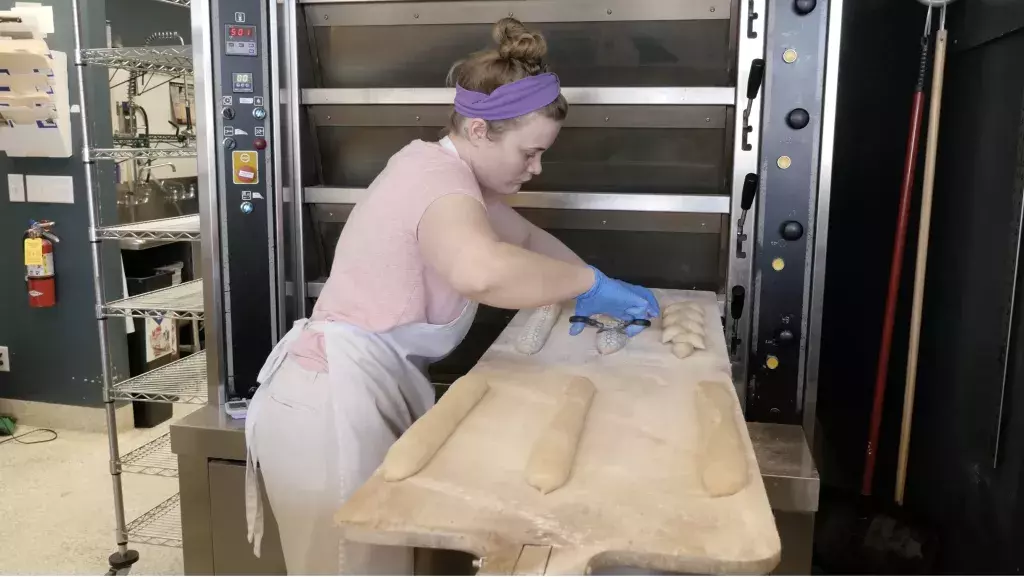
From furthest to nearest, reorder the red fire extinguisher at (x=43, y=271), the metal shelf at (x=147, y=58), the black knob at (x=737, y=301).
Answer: the red fire extinguisher at (x=43, y=271), the metal shelf at (x=147, y=58), the black knob at (x=737, y=301)

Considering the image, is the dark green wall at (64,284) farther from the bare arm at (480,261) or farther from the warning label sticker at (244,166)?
the bare arm at (480,261)

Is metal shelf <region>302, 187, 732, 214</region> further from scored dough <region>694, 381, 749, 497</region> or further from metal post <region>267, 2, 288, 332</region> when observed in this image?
scored dough <region>694, 381, 749, 497</region>

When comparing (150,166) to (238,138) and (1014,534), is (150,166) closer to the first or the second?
(238,138)

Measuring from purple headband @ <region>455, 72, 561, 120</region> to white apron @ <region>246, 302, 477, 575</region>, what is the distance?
0.43m

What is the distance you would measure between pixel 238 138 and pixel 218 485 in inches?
36.2

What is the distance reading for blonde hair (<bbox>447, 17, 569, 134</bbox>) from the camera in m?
1.49

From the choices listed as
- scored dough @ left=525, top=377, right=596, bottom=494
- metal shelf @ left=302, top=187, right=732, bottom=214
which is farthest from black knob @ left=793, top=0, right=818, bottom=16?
scored dough @ left=525, top=377, right=596, bottom=494

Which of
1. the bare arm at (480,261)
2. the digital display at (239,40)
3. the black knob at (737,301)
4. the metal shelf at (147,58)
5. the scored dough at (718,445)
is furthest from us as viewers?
the metal shelf at (147,58)

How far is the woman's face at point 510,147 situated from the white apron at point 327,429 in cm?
32

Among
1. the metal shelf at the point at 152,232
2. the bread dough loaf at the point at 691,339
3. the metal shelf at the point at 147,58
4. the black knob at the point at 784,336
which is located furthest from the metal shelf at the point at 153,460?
the black knob at the point at 784,336

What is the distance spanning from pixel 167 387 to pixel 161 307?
28 centimetres

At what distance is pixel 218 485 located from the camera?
211 centimetres

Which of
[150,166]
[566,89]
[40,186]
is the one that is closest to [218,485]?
[566,89]

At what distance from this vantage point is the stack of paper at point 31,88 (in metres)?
3.33
